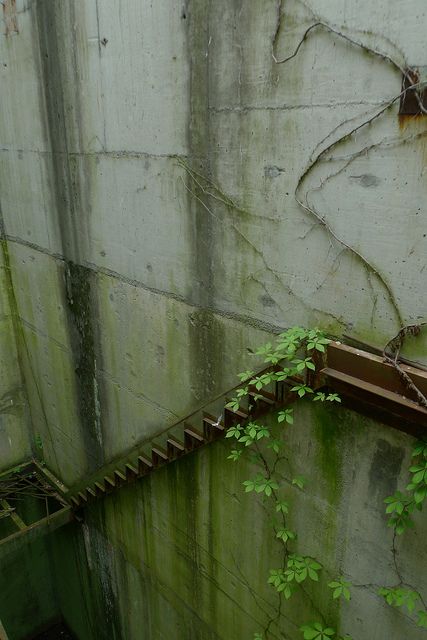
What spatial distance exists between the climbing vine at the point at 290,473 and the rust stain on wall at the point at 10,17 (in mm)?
4266

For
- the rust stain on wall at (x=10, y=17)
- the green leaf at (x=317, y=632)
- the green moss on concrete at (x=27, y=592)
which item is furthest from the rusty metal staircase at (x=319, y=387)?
the rust stain on wall at (x=10, y=17)

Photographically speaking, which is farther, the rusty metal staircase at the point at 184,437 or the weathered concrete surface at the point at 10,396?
the weathered concrete surface at the point at 10,396

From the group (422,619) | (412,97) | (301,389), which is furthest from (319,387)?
(412,97)

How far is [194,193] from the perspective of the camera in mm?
3627

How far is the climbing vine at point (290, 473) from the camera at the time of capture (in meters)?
2.92

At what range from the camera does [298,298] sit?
3191 mm

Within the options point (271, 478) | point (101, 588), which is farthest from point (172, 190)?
point (101, 588)

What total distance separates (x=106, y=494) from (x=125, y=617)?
1780 millimetres

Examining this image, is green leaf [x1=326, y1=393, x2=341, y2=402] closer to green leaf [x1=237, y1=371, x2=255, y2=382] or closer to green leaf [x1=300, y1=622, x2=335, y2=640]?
green leaf [x1=237, y1=371, x2=255, y2=382]

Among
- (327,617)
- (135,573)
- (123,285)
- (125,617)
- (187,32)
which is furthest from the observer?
(125,617)

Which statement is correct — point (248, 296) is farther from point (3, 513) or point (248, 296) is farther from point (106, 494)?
point (3, 513)

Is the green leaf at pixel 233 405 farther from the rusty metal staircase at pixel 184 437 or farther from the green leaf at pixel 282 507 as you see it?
the green leaf at pixel 282 507

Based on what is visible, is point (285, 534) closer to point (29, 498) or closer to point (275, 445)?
point (275, 445)

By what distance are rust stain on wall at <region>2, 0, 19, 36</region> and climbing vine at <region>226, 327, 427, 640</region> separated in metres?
4.27
